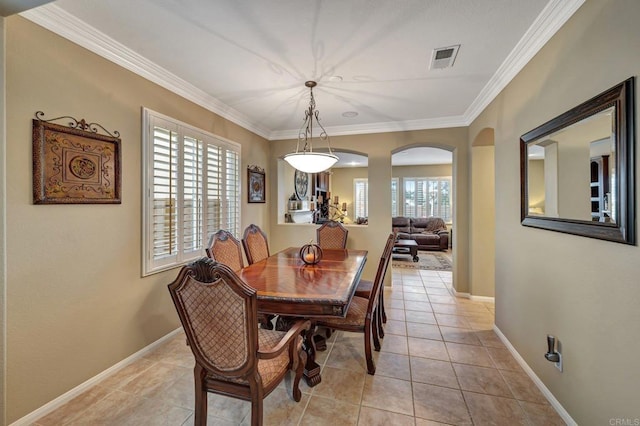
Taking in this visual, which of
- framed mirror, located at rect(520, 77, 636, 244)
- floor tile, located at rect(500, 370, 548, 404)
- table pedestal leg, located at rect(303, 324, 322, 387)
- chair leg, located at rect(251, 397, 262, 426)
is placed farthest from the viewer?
table pedestal leg, located at rect(303, 324, 322, 387)

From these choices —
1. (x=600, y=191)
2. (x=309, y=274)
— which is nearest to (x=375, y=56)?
(x=600, y=191)

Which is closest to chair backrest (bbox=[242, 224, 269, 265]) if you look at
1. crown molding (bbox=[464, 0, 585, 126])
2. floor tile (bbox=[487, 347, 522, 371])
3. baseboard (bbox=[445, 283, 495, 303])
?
floor tile (bbox=[487, 347, 522, 371])

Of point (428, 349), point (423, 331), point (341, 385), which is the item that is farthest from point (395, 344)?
point (341, 385)

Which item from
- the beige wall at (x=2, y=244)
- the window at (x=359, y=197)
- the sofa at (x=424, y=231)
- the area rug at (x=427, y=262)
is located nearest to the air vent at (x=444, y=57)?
the beige wall at (x=2, y=244)

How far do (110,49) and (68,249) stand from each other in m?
1.61

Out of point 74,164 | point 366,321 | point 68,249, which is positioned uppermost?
point 74,164

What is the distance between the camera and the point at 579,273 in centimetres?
155

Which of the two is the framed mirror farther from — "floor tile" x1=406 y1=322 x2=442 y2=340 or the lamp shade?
the lamp shade

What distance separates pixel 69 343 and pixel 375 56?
329cm

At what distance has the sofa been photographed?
7539 mm

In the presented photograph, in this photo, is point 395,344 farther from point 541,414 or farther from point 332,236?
point 332,236

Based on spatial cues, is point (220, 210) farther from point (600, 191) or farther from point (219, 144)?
point (600, 191)

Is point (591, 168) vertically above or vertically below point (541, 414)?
above

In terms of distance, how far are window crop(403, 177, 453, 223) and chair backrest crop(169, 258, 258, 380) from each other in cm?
850
